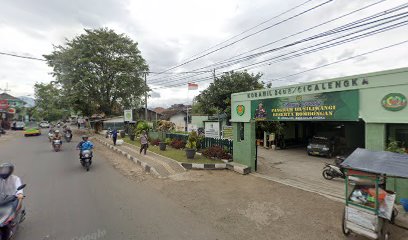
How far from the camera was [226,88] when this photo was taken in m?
20.6

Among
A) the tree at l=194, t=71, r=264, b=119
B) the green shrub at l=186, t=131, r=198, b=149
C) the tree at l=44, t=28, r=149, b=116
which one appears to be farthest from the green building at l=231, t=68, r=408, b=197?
the tree at l=44, t=28, r=149, b=116

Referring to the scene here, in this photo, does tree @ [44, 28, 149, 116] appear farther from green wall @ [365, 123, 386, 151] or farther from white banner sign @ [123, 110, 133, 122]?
green wall @ [365, 123, 386, 151]

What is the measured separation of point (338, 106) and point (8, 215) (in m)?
9.03

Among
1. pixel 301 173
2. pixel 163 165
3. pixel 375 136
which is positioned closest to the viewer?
pixel 375 136

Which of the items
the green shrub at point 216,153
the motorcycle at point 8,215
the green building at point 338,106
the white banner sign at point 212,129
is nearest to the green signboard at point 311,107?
the green building at point 338,106

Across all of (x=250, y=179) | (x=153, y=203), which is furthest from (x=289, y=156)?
(x=153, y=203)

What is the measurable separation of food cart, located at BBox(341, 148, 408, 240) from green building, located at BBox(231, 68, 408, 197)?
2108 mm

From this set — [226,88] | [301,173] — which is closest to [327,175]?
[301,173]

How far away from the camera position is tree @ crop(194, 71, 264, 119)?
20.4 m

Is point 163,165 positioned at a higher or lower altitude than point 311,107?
lower

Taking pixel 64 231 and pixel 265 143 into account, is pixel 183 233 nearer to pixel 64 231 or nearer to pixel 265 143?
pixel 64 231

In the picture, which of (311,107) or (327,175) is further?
(327,175)

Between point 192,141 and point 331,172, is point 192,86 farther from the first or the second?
point 331,172

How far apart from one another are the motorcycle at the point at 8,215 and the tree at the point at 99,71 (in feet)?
82.8
